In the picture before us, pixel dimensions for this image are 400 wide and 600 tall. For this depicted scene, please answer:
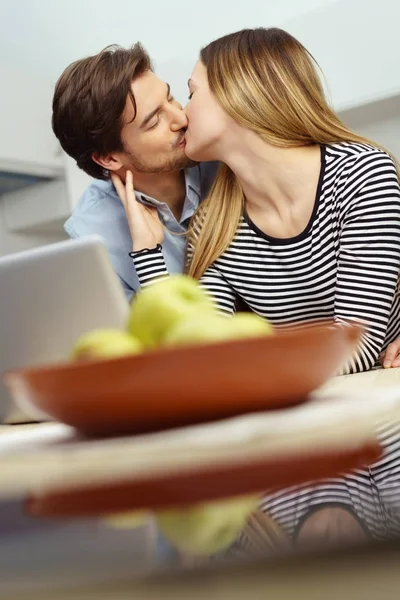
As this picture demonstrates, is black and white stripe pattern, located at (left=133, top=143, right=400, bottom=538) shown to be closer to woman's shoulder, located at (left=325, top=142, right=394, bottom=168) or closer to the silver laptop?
woman's shoulder, located at (left=325, top=142, right=394, bottom=168)

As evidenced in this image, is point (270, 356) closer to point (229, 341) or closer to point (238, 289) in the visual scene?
point (229, 341)

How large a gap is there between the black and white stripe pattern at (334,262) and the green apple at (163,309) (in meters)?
1.01

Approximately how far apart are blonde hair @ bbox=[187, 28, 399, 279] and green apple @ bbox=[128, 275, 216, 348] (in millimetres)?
1304

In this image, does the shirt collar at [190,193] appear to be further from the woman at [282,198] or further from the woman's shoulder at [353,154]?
the woman's shoulder at [353,154]

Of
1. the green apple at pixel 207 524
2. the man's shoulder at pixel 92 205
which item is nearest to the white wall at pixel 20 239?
the man's shoulder at pixel 92 205

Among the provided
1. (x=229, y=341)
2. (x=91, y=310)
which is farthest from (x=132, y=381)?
(x=91, y=310)

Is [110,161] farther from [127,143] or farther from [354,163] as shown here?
[354,163]

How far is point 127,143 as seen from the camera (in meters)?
1.99

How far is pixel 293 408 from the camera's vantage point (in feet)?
1.40

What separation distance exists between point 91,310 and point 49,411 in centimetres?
60

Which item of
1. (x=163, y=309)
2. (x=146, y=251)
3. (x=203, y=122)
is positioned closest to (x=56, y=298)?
(x=163, y=309)

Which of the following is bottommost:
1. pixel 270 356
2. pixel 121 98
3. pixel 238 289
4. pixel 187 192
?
pixel 238 289

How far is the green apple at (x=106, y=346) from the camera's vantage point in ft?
1.35

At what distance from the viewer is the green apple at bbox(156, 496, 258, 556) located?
18cm
